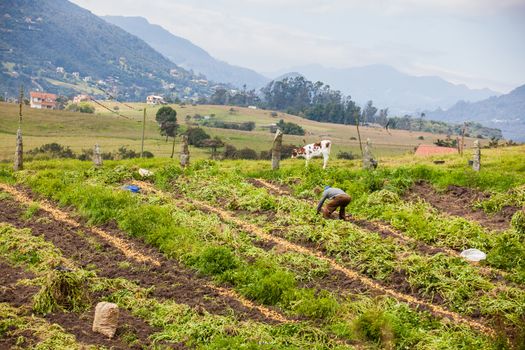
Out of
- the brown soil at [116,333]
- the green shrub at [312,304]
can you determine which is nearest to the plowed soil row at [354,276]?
the green shrub at [312,304]

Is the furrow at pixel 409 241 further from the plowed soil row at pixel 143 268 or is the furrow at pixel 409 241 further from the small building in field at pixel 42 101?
the small building in field at pixel 42 101

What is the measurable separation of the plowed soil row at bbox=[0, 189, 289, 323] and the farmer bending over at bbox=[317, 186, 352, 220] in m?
5.25

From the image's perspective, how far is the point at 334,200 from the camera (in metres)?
16.4

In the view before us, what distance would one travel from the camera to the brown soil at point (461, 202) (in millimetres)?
17078

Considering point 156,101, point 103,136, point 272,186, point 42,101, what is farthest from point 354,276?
point 156,101

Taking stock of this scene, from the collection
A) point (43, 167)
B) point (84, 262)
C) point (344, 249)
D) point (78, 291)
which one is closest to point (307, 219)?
point (344, 249)

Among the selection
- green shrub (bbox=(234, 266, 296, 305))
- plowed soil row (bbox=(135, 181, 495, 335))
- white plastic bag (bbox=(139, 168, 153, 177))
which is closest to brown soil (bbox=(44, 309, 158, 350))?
green shrub (bbox=(234, 266, 296, 305))

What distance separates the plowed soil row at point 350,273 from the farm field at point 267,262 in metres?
0.06

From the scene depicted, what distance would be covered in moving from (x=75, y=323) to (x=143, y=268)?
3164mm

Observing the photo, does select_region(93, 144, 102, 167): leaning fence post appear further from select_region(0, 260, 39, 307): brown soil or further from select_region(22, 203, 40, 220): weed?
select_region(0, 260, 39, 307): brown soil

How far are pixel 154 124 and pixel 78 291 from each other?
73316 mm

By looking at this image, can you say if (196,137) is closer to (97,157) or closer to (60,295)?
(97,157)

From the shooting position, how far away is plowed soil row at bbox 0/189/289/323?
11.3 meters

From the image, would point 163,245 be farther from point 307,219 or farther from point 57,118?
point 57,118
